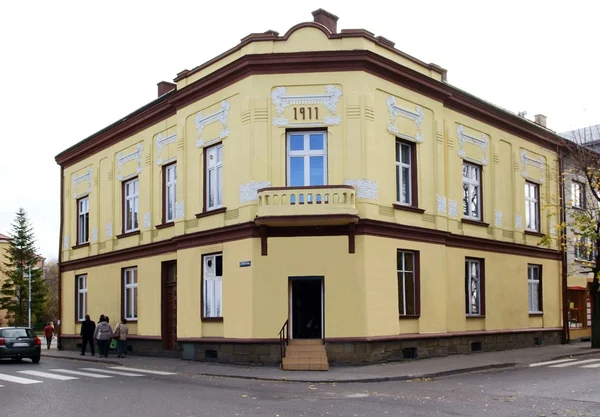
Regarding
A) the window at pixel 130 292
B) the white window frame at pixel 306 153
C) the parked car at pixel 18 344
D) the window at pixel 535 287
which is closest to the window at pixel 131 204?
the window at pixel 130 292

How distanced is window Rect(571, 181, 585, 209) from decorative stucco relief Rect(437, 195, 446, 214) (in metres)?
11.3

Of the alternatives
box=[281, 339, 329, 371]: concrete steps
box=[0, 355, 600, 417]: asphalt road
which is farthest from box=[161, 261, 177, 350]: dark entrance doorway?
box=[281, 339, 329, 371]: concrete steps

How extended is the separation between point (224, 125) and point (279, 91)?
237 cm

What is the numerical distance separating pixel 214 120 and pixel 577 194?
18.9 m

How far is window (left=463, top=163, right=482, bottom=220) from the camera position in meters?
26.1

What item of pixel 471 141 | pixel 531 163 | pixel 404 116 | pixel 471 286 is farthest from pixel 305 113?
pixel 531 163

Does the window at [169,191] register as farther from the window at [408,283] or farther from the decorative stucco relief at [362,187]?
the window at [408,283]

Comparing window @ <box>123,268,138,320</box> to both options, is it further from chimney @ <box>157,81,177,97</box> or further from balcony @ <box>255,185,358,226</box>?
balcony @ <box>255,185,358,226</box>

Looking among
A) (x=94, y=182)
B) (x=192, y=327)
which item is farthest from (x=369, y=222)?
(x=94, y=182)

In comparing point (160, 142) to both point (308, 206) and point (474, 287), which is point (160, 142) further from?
point (474, 287)

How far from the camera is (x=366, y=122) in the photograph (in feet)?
70.0

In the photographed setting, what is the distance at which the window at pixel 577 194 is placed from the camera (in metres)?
32.6

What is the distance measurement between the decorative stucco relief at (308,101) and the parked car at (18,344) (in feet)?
39.3

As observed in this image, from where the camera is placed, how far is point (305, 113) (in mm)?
21484
